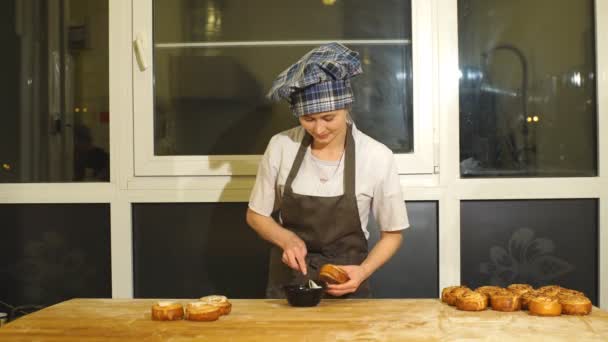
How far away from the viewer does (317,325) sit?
1.67 m

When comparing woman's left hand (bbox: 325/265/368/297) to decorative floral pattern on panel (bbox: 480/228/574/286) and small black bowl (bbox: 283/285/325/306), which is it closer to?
small black bowl (bbox: 283/285/325/306)

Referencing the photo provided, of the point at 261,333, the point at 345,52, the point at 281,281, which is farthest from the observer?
the point at 281,281

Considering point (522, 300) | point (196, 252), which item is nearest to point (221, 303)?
point (522, 300)

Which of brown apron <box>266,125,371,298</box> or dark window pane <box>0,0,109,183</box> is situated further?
dark window pane <box>0,0,109,183</box>

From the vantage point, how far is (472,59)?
2914mm

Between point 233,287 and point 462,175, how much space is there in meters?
1.15


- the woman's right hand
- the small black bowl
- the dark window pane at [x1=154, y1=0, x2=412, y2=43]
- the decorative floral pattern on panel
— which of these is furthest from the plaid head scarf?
the decorative floral pattern on panel

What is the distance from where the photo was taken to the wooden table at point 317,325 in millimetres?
1568

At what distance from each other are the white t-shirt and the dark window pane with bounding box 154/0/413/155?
64 centimetres

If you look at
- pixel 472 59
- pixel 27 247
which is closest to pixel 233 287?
pixel 27 247

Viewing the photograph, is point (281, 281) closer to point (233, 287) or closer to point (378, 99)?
point (233, 287)

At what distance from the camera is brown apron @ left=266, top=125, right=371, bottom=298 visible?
2238 millimetres

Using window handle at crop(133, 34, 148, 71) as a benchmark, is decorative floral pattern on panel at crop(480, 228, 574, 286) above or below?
below

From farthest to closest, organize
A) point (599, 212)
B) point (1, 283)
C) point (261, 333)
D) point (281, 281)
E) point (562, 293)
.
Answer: point (1, 283) → point (599, 212) → point (281, 281) → point (562, 293) → point (261, 333)
